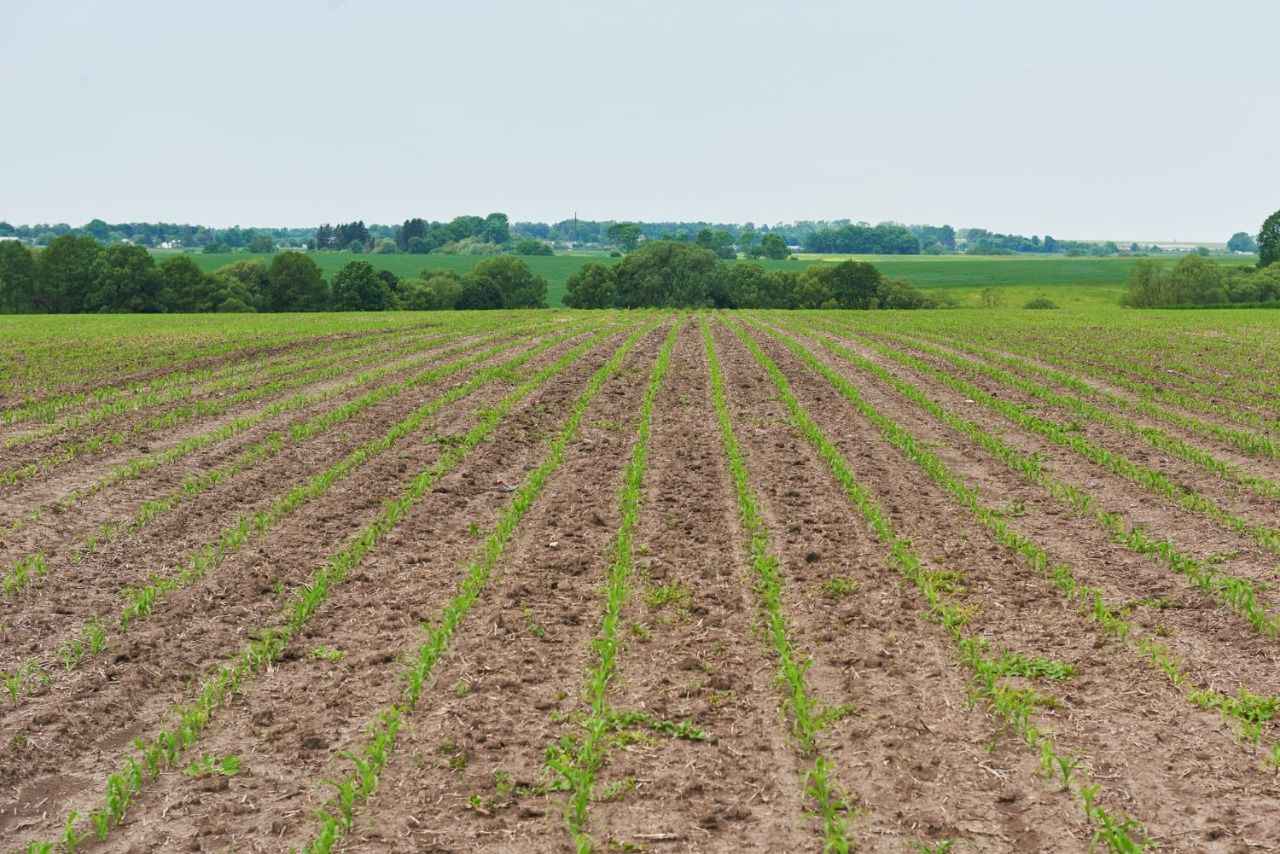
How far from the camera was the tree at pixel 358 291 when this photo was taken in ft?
288

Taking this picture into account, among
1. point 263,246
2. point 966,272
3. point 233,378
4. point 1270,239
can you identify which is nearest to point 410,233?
point 263,246

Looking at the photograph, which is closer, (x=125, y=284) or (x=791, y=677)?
(x=791, y=677)

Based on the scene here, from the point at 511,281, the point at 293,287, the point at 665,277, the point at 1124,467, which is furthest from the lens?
the point at 511,281

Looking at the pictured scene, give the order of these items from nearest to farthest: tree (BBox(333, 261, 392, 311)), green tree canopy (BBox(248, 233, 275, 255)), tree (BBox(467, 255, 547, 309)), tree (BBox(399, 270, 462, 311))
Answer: tree (BBox(333, 261, 392, 311)) < tree (BBox(399, 270, 462, 311)) < tree (BBox(467, 255, 547, 309)) < green tree canopy (BBox(248, 233, 275, 255))

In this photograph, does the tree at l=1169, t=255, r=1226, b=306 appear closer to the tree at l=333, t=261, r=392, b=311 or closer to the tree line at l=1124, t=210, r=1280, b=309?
the tree line at l=1124, t=210, r=1280, b=309

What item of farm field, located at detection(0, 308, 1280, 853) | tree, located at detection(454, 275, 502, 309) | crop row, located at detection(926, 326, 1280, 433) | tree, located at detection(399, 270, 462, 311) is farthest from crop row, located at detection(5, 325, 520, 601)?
tree, located at detection(454, 275, 502, 309)

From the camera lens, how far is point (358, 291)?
289 ft

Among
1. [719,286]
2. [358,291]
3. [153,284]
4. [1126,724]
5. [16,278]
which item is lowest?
[1126,724]

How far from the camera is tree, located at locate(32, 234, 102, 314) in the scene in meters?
82.8

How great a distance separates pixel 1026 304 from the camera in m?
Answer: 92.8

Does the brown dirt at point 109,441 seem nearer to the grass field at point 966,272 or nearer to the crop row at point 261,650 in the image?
the crop row at point 261,650

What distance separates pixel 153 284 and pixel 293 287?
35.2 feet

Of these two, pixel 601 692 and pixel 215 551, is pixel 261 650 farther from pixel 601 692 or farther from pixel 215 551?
pixel 215 551

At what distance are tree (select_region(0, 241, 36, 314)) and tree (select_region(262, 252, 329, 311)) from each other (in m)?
17.4
